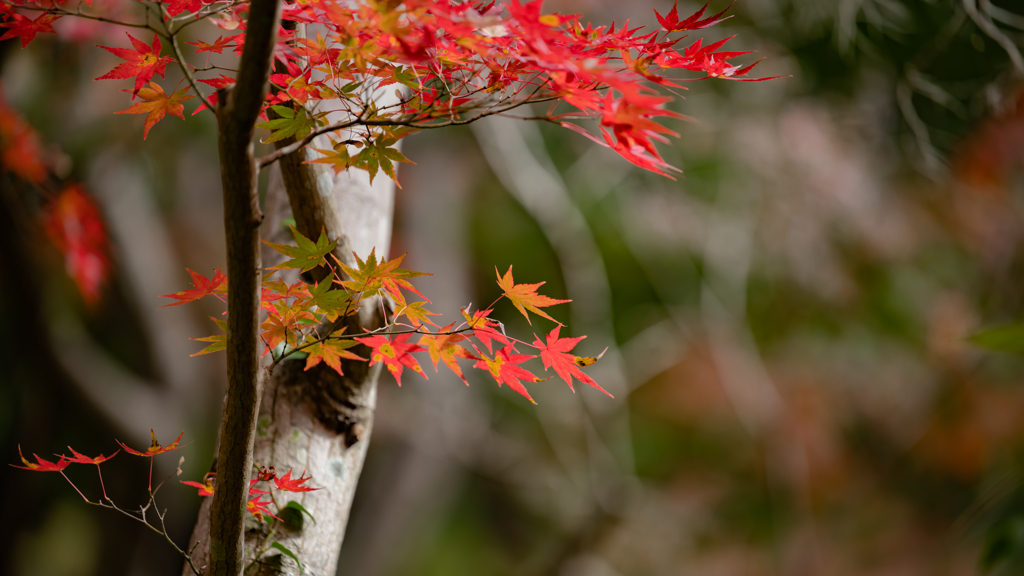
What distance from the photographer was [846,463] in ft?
11.2

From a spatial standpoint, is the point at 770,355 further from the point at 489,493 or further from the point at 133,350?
the point at 133,350

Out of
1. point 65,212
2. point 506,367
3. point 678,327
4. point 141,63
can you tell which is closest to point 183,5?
point 141,63

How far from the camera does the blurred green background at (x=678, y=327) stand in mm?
1873

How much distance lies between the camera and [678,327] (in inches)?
120

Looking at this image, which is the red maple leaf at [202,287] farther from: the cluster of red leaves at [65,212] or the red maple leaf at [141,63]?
the cluster of red leaves at [65,212]

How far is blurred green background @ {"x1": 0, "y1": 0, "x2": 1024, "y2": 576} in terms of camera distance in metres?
1.87

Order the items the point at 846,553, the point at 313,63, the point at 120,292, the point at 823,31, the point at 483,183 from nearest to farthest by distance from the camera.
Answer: the point at 313,63 → the point at 120,292 → the point at 823,31 → the point at 846,553 → the point at 483,183

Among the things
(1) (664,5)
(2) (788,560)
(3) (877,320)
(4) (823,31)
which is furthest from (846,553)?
(1) (664,5)

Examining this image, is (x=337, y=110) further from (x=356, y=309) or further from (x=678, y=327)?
(x=678, y=327)

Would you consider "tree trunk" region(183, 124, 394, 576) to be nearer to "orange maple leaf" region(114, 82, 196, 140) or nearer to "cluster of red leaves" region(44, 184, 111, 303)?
"orange maple leaf" region(114, 82, 196, 140)

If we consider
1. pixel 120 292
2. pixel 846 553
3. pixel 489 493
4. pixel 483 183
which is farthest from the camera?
pixel 483 183

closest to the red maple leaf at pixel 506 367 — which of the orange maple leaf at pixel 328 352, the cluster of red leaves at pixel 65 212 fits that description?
the orange maple leaf at pixel 328 352

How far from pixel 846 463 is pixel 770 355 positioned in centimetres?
77

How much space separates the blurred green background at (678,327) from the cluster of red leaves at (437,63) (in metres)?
0.95
